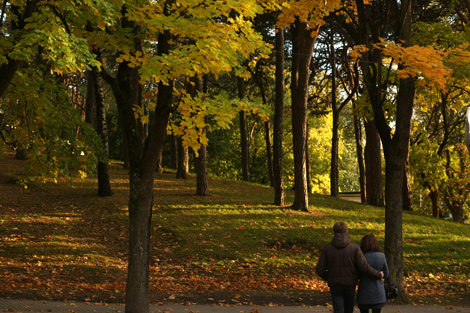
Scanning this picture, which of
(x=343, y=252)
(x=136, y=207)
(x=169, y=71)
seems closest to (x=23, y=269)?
(x=136, y=207)

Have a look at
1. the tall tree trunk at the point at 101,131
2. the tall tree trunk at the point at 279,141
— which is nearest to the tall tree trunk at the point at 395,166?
the tall tree trunk at the point at 279,141

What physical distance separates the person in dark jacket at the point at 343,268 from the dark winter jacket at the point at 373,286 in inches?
3.8

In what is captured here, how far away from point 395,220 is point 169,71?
613 centimetres

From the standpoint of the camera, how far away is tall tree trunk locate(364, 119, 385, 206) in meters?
24.7

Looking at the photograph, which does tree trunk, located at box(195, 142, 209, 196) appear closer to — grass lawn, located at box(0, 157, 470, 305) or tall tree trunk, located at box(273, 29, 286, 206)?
grass lawn, located at box(0, 157, 470, 305)

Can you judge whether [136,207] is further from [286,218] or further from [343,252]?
[286,218]

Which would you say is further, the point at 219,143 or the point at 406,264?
the point at 219,143

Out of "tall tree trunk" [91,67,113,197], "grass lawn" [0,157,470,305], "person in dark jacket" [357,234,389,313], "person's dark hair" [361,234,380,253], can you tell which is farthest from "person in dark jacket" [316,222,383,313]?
"tall tree trunk" [91,67,113,197]

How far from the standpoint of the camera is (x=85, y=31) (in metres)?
9.30

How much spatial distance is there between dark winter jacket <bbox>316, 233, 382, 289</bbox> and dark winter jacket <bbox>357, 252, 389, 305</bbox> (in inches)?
4.6

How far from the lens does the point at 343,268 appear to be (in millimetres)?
6504

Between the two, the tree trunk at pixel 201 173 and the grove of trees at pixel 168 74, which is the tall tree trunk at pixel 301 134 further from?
the tree trunk at pixel 201 173

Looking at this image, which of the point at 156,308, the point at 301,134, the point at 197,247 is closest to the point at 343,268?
the point at 156,308

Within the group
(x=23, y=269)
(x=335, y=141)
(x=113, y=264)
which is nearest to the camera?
(x=23, y=269)
